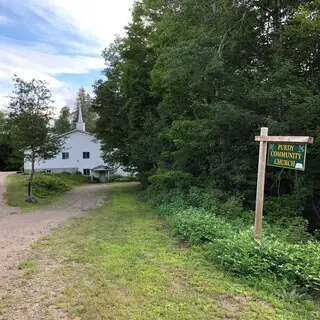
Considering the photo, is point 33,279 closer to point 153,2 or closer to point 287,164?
point 287,164

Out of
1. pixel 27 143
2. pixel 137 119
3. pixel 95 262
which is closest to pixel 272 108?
pixel 95 262

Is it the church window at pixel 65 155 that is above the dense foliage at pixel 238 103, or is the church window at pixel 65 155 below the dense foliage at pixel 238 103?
below

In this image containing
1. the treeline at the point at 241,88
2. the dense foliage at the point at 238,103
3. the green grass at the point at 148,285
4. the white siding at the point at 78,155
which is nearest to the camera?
the green grass at the point at 148,285

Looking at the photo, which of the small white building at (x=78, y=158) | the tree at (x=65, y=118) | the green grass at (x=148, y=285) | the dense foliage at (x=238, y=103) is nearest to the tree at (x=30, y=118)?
the dense foliage at (x=238, y=103)

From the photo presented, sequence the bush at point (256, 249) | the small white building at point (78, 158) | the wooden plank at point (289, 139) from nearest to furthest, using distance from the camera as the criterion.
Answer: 1. the bush at point (256, 249)
2. the wooden plank at point (289, 139)
3. the small white building at point (78, 158)

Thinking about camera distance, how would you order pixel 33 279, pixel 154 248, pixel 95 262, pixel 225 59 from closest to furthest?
pixel 33 279, pixel 95 262, pixel 154 248, pixel 225 59

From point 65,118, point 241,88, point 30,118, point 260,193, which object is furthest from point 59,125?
point 260,193

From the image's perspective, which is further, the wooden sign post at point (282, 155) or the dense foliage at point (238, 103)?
the dense foliage at point (238, 103)

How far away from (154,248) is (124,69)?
51.8 ft

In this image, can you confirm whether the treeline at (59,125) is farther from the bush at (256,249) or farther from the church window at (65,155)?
the bush at (256,249)

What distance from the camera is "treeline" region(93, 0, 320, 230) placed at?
9.18 m

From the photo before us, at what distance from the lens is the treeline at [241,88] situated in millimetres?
9180

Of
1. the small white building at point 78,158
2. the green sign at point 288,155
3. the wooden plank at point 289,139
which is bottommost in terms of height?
the small white building at point 78,158

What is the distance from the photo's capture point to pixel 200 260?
4754mm
